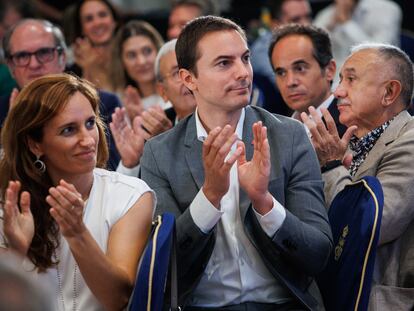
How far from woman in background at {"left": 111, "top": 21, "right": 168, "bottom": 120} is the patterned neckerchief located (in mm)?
2064

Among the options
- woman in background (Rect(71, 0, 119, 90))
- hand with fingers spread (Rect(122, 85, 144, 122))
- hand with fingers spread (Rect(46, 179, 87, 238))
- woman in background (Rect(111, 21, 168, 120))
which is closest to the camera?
hand with fingers spread (Rect(46, 179, 87, 238))

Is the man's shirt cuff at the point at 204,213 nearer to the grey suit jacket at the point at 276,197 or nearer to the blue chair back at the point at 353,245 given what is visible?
the grey suit jacket at the point at 276,197

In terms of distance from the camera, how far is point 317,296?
96.3 inches

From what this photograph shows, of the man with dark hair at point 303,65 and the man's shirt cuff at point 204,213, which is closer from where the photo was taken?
the man's shirt cuff at point 204,213

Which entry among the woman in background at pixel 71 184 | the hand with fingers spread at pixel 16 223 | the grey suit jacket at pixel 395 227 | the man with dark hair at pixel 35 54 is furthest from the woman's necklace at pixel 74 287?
the man with dark hair at pixel 35 54

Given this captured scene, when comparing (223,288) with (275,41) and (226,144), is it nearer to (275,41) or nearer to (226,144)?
(226,144)

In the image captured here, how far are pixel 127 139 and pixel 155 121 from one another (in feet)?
0.52

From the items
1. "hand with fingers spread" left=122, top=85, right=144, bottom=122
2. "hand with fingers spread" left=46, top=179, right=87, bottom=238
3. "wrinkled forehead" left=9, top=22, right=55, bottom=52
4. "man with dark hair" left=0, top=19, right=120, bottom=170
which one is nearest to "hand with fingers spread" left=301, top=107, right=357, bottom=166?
"hand with fingers spread" left=46, top=179, right=87, bottom=238

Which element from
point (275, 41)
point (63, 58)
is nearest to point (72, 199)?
point (275, 41)

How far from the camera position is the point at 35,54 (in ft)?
13.5

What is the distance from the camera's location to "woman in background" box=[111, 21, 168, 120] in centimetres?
489

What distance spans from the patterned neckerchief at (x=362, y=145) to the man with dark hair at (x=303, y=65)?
661 mm

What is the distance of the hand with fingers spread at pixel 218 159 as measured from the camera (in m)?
2.24

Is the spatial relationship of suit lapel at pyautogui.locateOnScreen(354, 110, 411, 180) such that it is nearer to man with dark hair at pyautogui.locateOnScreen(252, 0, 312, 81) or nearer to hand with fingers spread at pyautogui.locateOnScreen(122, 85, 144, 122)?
hand with fingers spread at pyautogui.locateOnScreen(122, 85, 144, 122)
